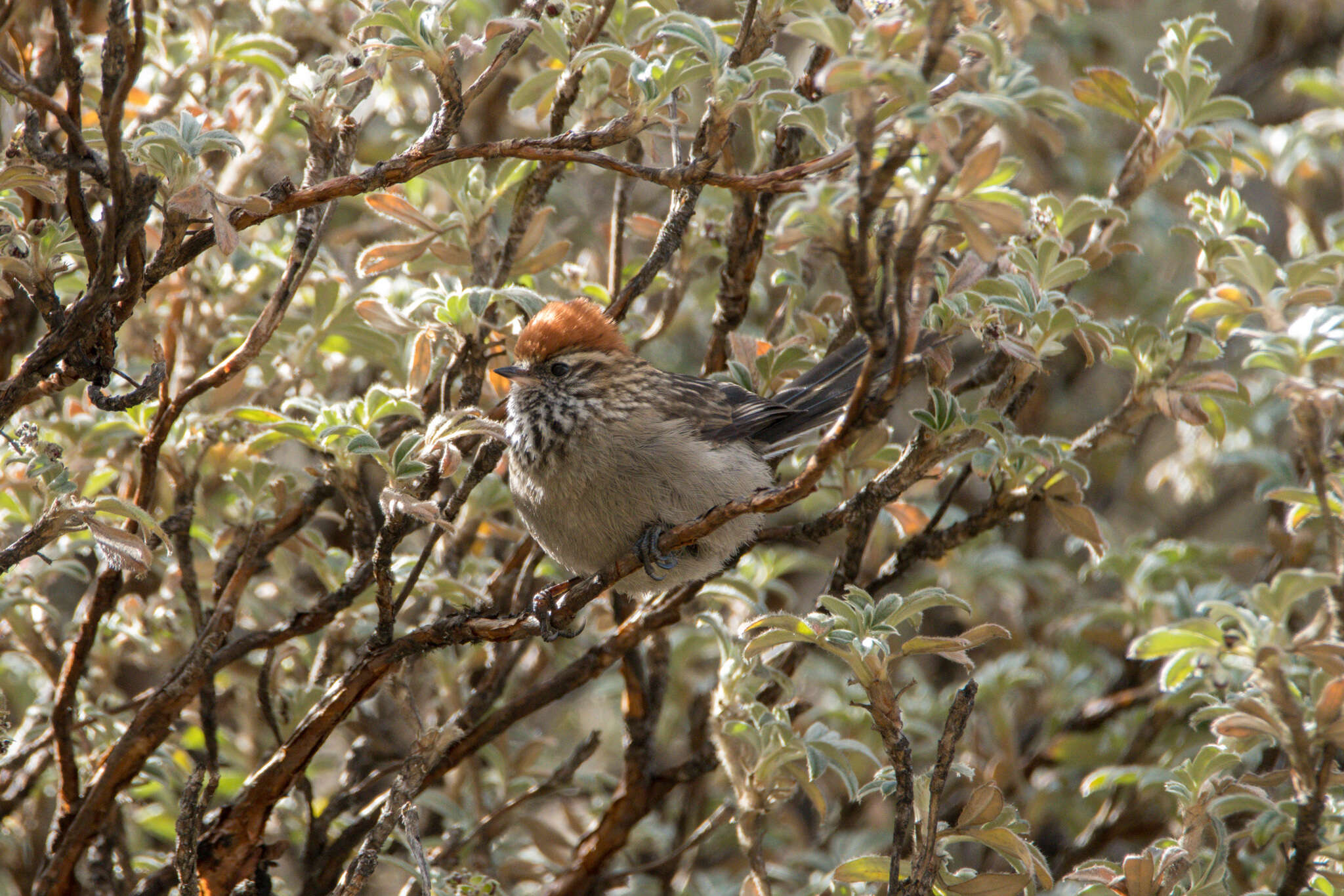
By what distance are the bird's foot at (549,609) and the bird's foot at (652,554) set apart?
201 millimetres

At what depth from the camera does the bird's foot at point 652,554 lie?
2.83 metres

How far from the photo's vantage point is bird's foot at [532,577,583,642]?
254 centimetres

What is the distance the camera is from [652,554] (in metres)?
2.83

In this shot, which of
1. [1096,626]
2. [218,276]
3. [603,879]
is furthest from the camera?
[1096,626]

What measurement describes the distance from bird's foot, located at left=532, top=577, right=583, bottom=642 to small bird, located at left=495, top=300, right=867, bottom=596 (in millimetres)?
121

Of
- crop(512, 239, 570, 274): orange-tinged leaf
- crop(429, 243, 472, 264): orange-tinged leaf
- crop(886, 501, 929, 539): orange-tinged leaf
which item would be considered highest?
crop(429, 243, 472, 264): orange-tinged leaf

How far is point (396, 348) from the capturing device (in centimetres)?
323

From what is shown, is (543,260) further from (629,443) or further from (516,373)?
(629,443)

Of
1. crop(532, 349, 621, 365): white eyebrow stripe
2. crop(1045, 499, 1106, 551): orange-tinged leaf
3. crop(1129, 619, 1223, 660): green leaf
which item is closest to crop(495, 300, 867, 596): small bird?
crop(532, 349, 621, 365): white eyebrow stripe

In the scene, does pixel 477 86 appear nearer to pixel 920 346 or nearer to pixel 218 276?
pixel 920 346

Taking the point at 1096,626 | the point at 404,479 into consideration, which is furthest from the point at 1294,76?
the point at 404,479

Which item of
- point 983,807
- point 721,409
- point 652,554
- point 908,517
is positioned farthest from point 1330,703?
point 721,409

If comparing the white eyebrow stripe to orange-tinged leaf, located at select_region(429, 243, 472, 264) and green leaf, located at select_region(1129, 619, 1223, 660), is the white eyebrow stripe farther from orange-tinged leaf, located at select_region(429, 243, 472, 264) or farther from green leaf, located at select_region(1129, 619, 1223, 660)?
green leaf, located at select_region(1129, 619, 1223, 660)

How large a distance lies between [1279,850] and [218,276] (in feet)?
11.3
